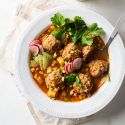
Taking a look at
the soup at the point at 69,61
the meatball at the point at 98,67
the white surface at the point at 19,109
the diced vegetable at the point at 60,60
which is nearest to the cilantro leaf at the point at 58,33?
the soup at the point at 69,61

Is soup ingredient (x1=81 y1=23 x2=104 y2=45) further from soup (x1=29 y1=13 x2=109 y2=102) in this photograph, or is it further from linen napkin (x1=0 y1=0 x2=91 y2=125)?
linen napkin (x1=0 y1=0 x2=91 y2=125)

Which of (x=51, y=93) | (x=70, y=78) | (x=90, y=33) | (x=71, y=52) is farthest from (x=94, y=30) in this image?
(x=51, y=93)

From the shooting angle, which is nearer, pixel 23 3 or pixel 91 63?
pixel 91 63

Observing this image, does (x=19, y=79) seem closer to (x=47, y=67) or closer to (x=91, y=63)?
(x=47, y=67)

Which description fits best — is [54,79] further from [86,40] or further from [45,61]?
[86,40]

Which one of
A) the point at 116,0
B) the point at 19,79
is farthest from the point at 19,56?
the point at 116,0

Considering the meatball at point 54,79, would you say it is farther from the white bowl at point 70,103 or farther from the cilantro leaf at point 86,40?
the cilantro leaf at point 86,40

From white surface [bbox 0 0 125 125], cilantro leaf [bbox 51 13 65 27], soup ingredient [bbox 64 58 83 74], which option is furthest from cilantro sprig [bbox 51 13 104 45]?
white surface [bbox 0 0 125 125]
